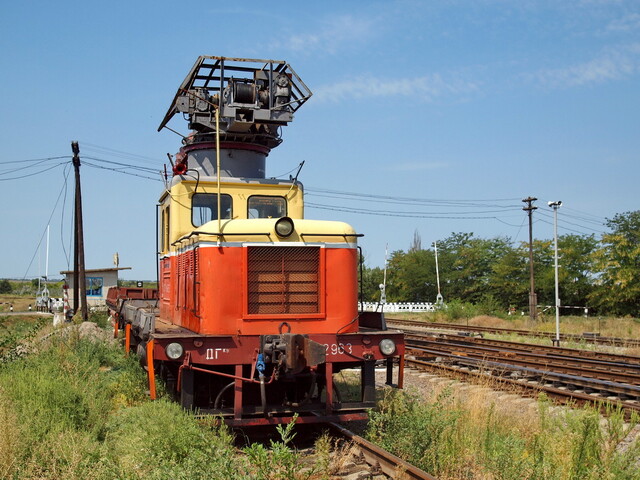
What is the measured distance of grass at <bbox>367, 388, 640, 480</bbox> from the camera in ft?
18.1

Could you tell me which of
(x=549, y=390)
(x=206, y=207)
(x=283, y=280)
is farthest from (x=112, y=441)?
(x=549, y=390)

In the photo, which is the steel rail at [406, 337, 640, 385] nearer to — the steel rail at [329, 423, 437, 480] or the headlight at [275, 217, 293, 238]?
the steel rail at [329, 423, 437, 480]

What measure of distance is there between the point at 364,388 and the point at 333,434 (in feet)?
2.06

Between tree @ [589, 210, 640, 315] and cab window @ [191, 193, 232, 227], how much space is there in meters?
30.5

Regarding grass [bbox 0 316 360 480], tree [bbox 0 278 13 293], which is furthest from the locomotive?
tree [bbox 0 278 13 293]

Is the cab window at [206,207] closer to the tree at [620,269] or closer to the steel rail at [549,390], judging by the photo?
the steel rail at [549,390]

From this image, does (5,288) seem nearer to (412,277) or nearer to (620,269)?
(412,277)

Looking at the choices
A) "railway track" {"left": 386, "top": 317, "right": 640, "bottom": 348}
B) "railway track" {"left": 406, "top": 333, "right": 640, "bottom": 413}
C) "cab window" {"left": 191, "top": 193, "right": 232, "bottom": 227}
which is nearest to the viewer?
"cab window" {"left": 191, "top": 193, "right": 232, "bottom": 227}

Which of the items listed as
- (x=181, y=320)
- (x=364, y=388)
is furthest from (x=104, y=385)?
(x=364, y=388)

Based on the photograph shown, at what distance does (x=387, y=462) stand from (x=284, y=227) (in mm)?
2842

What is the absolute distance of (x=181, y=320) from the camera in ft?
29.3

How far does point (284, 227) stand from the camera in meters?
7.70

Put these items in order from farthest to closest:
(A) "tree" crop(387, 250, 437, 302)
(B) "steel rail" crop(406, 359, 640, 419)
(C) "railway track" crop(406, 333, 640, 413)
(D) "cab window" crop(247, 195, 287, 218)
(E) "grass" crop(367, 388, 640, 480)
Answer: (A) "tree" crop(387, 250, 437, 302), (C) "railway track" crop(406, 333, 640, 413), (B) "steel rail" crop(406, 359, 640, 419), (D) "cab window" crop(247, 195, 287, 218), (E) "grass" crop(367, 388, 640, 480)

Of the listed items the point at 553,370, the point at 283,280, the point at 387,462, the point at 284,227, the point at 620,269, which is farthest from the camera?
the point at 620,269
